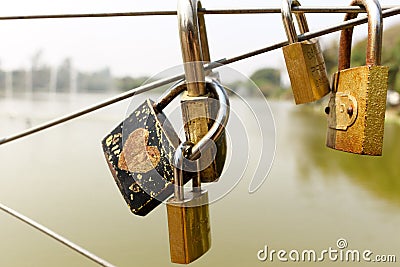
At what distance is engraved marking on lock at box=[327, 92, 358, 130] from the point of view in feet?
1.24

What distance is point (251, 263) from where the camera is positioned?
4.01 metres

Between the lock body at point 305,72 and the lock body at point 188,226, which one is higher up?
the lock body at point 305,72

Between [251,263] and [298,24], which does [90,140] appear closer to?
[251,263]

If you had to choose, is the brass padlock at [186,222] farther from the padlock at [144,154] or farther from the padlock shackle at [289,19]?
the padlock shackle at [289,19]

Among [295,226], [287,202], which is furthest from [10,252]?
[287,202]

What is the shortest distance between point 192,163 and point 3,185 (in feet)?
20.0

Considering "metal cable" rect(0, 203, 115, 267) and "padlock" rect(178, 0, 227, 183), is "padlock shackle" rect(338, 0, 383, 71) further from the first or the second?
"metal cable" rect(0, 203, 115, 267)

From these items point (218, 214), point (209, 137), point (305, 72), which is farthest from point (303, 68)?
point (218, 214)

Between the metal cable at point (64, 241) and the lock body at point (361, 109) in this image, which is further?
the metal cable at point (64, 241)

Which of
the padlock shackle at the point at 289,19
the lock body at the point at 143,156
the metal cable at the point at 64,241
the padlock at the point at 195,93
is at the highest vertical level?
the padlock shackle at the point at 289,19

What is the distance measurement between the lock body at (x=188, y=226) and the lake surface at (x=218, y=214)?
7.71 feet

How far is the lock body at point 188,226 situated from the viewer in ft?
1.27

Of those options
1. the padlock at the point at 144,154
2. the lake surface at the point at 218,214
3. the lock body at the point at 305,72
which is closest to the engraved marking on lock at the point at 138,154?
the padlock at the point at 144,154

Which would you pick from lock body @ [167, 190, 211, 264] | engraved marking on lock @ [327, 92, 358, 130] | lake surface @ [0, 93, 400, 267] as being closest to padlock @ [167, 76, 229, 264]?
lock body @ [167, 190, 211, 264]
